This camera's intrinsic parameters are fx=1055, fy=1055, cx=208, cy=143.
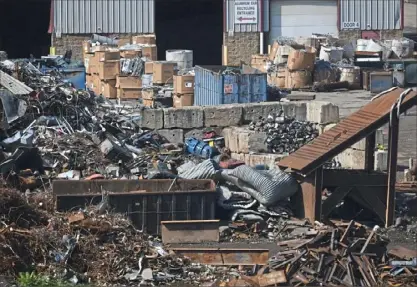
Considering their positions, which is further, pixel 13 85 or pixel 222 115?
pixel 222 115

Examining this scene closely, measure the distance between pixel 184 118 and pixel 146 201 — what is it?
657 centimetres

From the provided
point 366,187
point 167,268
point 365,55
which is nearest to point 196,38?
point 365,55

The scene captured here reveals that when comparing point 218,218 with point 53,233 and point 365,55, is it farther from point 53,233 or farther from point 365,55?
point 365,55

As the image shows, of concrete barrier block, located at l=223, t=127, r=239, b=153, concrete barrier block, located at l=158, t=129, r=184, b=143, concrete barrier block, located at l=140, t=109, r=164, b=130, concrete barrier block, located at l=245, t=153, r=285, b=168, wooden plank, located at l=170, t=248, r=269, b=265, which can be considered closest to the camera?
wooden plank, located at l=170, t=248, r=269, b=265

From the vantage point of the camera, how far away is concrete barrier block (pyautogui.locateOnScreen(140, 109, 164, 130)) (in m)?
21.9

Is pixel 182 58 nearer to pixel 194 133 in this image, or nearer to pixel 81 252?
pixel 194 133

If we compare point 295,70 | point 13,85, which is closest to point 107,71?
point 295,70

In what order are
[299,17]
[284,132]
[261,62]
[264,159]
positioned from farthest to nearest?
[299,17], [261,62], [284,132], [264,159]

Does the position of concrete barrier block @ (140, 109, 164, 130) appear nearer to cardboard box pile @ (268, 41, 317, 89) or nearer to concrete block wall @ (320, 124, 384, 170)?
concrete block wall @ (320, 124, 384, 170)

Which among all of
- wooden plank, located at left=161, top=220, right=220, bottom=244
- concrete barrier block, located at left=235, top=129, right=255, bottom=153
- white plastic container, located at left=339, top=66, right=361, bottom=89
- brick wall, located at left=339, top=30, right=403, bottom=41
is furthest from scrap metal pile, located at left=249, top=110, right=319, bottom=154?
brick wall, located at left=339, top=30, right=403, bottom=41

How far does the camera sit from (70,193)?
52.3 ft

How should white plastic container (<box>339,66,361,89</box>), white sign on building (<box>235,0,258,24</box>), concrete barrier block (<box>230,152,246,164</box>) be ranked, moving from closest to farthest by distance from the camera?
1. concrete barrier block (<box>230,152,246,164</box>)
2. white plastic container (<box>339,66,361,89</box>)
3. white sign on building (<box>235,0,258,24</box>)

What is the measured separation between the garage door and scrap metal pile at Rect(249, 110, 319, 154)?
21.0 meters

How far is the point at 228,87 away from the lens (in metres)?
26.8
